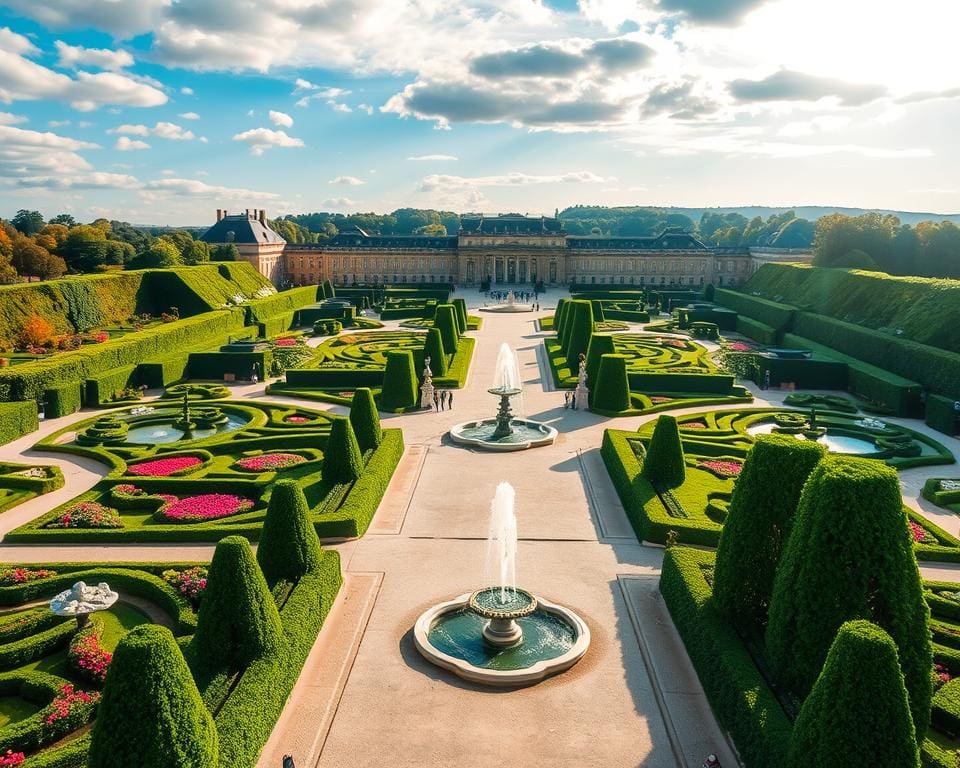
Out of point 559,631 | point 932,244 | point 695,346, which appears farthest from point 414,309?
point 559,631

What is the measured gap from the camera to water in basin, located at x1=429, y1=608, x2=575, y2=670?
14805 mm

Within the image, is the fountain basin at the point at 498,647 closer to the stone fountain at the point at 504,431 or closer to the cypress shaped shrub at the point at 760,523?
the cypress shaped shrub at the point at 760,523

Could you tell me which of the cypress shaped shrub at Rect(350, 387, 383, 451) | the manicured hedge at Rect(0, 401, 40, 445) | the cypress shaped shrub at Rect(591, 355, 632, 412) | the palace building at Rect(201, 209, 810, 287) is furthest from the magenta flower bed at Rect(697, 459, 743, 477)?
the palace building at Rect(201, 209, 810, 287)

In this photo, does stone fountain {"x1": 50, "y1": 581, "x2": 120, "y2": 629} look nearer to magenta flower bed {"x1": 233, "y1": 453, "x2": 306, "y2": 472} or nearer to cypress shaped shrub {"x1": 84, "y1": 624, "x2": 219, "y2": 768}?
cypress shaped shrub {"x1": 84, "y1": 624, "x2": 219, "y2": 768}

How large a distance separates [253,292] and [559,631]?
69.5m

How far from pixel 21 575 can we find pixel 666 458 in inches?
713

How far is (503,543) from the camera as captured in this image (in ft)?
60.7

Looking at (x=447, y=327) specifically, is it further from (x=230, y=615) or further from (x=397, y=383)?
(x=230, y=615)

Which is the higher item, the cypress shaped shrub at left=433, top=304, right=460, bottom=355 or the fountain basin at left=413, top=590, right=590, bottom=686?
the cypress shaped shrub at left=433, top=304, right=460, bottom=355

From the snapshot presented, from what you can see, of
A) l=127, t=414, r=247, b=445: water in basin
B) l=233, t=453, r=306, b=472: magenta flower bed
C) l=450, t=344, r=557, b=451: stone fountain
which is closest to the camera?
l=233, t=453, r=306, b=472: magenta flower bed

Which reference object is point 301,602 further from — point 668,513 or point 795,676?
point 668,513

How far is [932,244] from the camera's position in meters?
70.8

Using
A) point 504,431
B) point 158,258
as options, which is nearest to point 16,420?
point 504,431

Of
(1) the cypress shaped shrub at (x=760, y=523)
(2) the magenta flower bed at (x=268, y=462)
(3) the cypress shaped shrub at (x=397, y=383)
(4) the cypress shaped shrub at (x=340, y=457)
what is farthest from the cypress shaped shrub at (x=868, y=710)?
(3) the cypress shaped shrub at (x=397, y=383)
